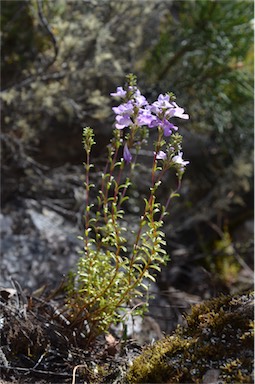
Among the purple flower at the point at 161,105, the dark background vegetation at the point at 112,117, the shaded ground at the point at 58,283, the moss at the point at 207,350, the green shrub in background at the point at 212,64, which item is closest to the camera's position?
the moss at the point at 207,350

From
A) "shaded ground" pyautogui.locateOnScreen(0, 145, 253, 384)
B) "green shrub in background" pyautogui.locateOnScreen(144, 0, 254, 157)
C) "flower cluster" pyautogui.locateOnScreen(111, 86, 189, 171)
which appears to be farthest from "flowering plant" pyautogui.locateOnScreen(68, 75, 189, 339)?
"green shrub in background" pyautogui.locateOnScreen(144, 0, 254, 157)

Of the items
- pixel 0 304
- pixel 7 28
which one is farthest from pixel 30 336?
pixel 7 28

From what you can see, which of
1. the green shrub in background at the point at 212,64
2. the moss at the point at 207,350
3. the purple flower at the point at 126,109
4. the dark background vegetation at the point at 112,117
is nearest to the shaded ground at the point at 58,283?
the dark background vegetation at the point at 112,117

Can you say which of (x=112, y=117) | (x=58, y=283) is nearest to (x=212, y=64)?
(x=112, y=117)

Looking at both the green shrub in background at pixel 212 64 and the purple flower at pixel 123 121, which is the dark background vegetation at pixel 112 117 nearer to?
the green shrub in background at pixel 212 64

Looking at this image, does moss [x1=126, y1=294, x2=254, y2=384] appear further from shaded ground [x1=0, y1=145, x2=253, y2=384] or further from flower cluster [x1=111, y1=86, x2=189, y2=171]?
flower cluster [x1=111, y1=86, x2=189, y2=171]

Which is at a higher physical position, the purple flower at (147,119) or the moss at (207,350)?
the purple flower at (147,119)

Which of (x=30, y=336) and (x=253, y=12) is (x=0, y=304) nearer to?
(x=30, y=336)

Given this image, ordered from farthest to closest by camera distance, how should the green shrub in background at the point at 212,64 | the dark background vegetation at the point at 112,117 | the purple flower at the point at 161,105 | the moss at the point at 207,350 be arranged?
the green shrub in background at the point at 212,64 → the dark background vegetation at the point at 112,117 → the purple flower at the point at 161,105 → the moss at the point at 207,350
